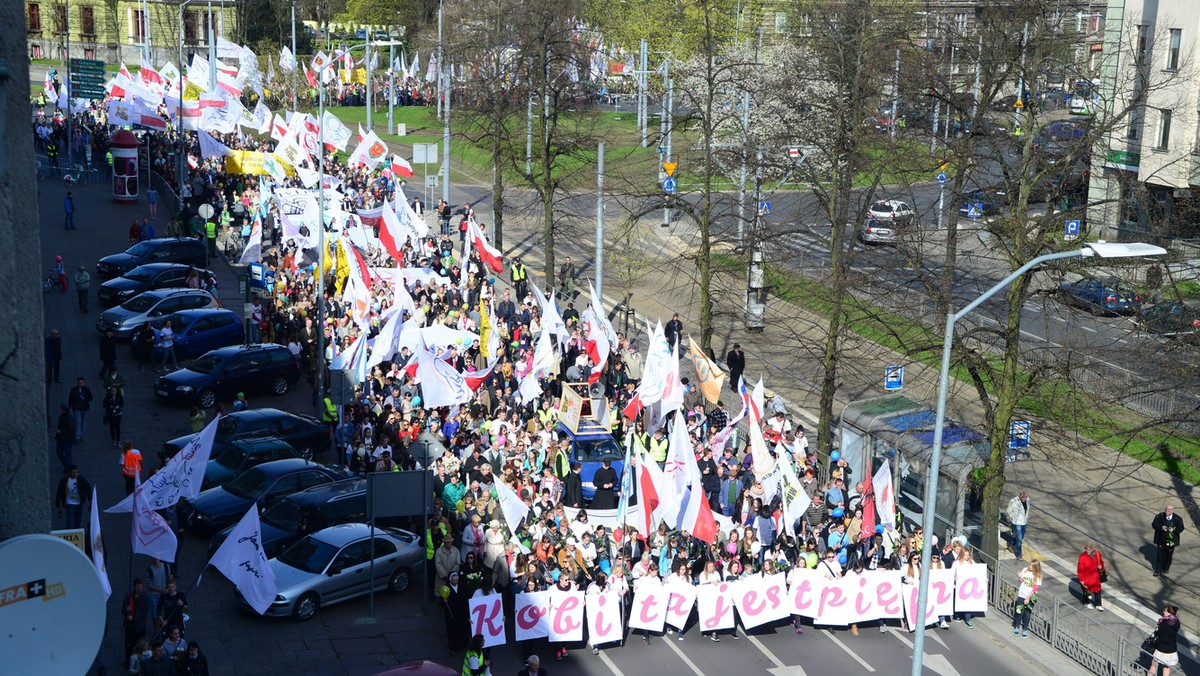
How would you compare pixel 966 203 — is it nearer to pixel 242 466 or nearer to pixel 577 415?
pixel 577 415

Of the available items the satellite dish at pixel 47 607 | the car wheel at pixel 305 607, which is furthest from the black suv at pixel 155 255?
the satellite dish at pixel 47 607

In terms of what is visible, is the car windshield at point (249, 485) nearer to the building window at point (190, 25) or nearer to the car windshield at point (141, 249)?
the car windshield at point (141, 249)

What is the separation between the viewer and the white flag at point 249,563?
58.8 feet

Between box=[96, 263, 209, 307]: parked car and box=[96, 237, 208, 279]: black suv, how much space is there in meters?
1.69

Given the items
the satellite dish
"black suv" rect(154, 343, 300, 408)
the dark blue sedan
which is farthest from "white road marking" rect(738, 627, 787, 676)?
the dark blue sedan

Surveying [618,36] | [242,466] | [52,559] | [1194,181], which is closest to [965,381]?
[1194,181]

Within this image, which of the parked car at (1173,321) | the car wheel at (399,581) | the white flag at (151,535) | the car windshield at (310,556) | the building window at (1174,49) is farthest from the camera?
the building window at (1174,49)

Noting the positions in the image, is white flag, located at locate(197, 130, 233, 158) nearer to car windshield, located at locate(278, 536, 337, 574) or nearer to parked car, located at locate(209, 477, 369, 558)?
parked car, located at locate(209, 477, 369, 558)

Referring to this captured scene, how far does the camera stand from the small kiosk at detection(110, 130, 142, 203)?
52.0 meters

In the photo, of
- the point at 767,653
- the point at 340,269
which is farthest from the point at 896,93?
the point at 767,653

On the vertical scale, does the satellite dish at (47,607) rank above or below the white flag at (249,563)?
above

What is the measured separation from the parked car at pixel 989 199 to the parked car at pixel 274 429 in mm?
14303

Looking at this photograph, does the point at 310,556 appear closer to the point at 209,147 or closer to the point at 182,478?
the point at 182,478

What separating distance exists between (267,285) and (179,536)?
18403 millimetres
